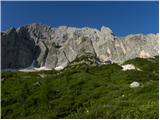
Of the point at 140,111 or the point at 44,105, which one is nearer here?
the point at 140,111

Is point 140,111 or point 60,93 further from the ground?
point 140,111

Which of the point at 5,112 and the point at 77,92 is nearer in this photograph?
the point at 5,112

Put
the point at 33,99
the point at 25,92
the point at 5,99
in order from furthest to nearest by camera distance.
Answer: the point at 25,92, the point at 5,99, the point at 33,99

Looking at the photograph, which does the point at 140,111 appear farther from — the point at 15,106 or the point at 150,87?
the point at 15,106

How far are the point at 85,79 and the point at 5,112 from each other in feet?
142

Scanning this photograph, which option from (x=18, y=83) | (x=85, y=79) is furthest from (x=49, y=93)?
(x=18, y=83)

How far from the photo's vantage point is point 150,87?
53.8m

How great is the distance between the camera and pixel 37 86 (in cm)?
9981

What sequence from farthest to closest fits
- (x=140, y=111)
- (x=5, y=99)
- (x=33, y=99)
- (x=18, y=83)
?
(x=18, y=83)
(x=5, y=99)
(x=33, y=99)
(x=140, y=111)

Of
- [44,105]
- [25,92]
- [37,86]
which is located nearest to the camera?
[44,105]

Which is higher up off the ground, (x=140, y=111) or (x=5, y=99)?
(x=140, y=111)

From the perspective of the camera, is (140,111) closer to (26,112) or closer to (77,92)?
(26,112)

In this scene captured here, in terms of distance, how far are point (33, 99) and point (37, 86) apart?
86.9 ft

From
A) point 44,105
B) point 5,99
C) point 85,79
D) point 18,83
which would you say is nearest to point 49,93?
point 5,99
